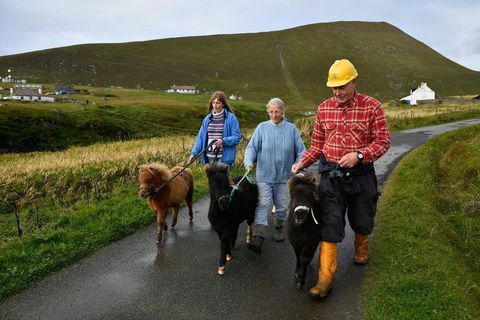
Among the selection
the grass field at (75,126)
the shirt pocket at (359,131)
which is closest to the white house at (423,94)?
the grass field at (75,126)

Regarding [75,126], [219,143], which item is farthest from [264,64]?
[219,143]

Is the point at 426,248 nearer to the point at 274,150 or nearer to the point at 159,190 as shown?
the point at 274,150

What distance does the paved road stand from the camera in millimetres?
4762

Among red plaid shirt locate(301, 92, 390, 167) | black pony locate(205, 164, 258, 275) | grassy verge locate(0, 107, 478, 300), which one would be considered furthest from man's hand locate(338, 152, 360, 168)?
grassy verge locate(0, 107, 478, 300)

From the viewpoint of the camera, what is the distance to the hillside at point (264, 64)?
436ft

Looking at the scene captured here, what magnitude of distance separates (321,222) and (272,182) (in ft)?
4.94

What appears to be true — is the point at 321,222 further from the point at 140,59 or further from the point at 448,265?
the point at 140,59

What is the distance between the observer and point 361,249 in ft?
19.5

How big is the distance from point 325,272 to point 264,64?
512 ft

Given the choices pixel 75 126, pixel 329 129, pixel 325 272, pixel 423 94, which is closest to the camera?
pixel 325 272

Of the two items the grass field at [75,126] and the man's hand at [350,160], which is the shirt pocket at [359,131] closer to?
the man's hand at [350,160]

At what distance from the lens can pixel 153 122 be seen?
4666cm

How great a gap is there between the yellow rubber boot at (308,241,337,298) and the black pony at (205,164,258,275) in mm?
1432

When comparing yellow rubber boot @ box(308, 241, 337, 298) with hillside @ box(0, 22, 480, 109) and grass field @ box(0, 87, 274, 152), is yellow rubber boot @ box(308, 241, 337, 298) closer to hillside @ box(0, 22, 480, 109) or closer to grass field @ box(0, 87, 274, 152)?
grass field @ box(0, 87, 274, 152)
